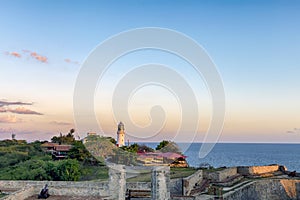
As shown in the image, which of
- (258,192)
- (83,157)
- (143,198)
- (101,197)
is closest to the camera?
(101,197)

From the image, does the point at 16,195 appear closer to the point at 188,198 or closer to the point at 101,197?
the point at 101,197

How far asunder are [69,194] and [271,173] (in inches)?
801

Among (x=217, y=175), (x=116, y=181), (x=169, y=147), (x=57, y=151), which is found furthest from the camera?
(x=57, y=151)

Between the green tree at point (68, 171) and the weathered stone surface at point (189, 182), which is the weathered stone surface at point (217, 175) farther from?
the green tree at point (68, 171)

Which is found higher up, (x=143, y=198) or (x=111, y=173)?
(x=111, y=173)

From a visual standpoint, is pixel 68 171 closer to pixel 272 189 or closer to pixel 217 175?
pixel 217 175

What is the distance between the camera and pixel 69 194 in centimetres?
1673

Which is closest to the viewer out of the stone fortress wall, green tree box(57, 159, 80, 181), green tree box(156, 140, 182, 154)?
the stone fortress wall

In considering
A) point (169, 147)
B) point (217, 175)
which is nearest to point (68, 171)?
point (217, 175)

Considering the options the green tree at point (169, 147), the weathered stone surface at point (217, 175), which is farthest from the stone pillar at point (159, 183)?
the green tree at point (169, 147)

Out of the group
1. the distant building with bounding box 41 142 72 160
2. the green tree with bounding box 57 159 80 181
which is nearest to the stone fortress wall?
the green tree with bounding box 57 159 80 181

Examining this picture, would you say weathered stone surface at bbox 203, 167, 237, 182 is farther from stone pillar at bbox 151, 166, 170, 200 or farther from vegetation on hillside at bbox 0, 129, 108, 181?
stone pillar at bbox 151, 166, 170, 200

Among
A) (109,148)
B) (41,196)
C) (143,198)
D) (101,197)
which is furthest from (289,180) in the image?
(109,148)

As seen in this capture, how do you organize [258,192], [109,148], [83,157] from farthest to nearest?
[109,148] → [83,157] → [258,192]
